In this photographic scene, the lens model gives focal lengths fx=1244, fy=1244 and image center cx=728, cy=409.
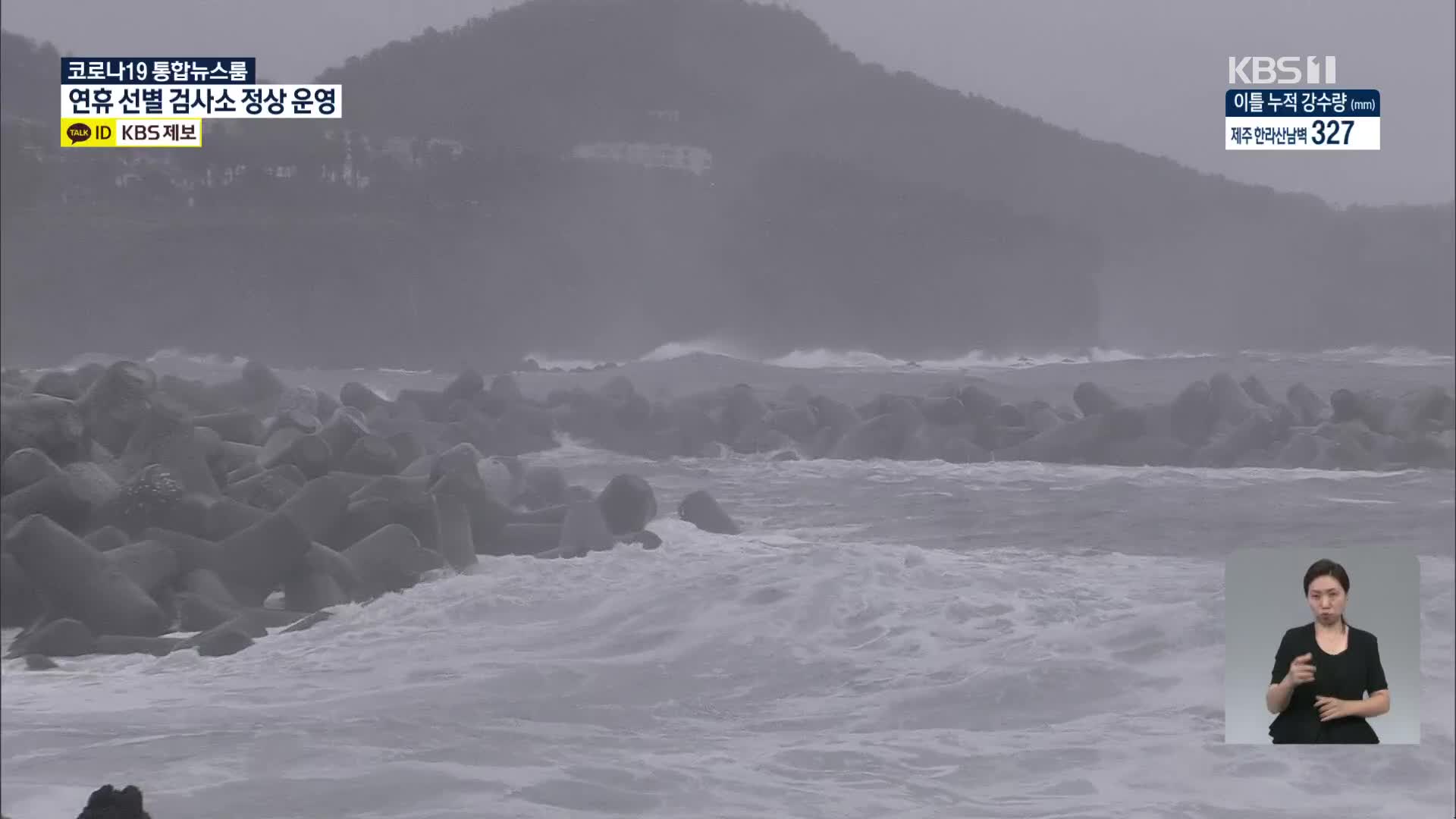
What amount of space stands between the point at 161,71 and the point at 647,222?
3.61 ft

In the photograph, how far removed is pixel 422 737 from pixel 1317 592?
1825 mm

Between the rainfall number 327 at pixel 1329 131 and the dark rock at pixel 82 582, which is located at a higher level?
the rainfall number 327 at pixel 1329 131

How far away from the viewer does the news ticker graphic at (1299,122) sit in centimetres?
254

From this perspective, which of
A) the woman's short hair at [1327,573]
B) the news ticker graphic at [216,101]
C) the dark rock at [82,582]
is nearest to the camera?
the woman's short hair at [1327,573]

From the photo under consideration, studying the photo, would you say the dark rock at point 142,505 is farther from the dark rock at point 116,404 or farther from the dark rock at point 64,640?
the dark rock at point 64,640

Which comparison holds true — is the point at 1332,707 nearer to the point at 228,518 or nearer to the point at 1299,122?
the point at 1299,122

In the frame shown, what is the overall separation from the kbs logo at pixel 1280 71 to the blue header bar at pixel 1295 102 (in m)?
0.02

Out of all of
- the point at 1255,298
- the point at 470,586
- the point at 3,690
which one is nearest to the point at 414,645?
the point at 470,586

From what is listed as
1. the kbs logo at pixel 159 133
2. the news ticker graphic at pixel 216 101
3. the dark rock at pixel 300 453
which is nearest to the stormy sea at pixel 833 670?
the dark rock at pixel 300 453

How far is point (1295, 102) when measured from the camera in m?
2.56

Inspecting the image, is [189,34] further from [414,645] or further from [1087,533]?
[1087,533]

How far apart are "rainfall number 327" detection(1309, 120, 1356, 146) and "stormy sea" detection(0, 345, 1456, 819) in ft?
1.46

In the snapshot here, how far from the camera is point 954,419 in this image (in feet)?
8.82

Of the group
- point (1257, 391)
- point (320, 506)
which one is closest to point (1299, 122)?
point (1257, 391)
